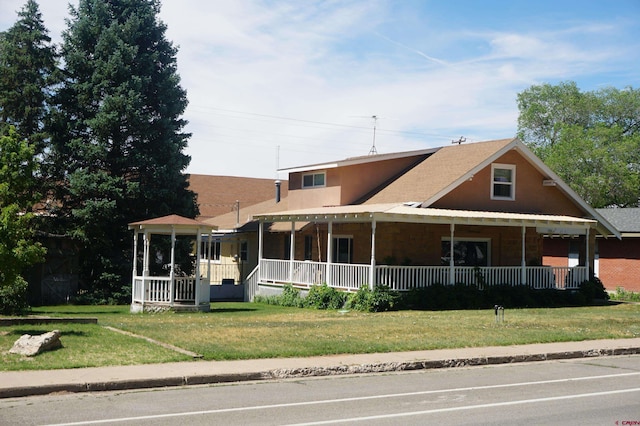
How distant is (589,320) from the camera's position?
23250 millimetres

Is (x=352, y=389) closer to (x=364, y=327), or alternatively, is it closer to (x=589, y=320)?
(x=364, y=327)

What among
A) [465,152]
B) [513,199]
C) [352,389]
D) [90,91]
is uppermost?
[90,91]

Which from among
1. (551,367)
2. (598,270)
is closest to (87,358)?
(551,367)

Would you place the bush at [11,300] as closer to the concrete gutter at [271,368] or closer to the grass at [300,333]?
the grass at [300,333]

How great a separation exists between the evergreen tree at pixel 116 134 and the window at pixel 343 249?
6.29 metres

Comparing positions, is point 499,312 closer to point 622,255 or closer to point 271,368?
point 271,368

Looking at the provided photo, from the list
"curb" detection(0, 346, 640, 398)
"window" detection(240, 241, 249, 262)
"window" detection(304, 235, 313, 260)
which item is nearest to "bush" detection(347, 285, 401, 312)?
"window" detection(304, 235, 313, 260)

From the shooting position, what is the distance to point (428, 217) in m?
26.9

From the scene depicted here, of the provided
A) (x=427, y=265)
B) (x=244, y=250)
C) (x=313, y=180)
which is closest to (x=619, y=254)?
(x=427, y=265)

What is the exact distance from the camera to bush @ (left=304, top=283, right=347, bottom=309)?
91.1 feet

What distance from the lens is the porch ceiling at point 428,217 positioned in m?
26.5

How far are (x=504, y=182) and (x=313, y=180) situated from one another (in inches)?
333

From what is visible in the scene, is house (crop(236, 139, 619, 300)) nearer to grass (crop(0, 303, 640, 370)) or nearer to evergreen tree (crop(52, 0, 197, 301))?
grass (crop(0, 303, 640, 370))

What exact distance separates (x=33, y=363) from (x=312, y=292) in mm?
16341
